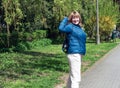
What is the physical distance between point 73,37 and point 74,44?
0.15m

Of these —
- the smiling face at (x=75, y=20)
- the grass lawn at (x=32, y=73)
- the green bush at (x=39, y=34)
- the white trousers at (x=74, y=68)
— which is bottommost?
the green bush at (x=39, y=34)

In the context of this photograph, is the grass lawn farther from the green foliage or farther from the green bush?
the green bush

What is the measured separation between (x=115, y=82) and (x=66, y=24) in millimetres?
3339

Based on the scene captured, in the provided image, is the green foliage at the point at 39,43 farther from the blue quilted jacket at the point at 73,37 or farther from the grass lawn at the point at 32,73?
the blue quilted jacket at the point at 73,37

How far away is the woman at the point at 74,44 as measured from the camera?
7.70 meters

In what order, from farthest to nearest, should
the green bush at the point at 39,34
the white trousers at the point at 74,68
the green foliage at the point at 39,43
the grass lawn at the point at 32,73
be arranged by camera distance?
the green bush at the point at 39,34
the green foliage at the point at 39,43
the grass lawn at the point at 32,73
the white trousers at the point at 74,68

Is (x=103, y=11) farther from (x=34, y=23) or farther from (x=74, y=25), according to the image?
(x=74, y=25)

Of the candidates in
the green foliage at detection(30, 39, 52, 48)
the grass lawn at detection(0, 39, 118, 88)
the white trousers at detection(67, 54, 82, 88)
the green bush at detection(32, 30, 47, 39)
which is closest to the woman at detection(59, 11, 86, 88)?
the white trousers at detection(67, 54, 82, 88)

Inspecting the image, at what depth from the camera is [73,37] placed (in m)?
7.75

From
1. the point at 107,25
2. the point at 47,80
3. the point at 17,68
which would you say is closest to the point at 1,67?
the point at 17,68

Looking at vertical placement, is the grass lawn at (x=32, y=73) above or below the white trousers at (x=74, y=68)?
below

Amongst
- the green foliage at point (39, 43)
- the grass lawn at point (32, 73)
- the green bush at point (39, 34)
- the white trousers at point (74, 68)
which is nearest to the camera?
the white trousers at point (74, 68)

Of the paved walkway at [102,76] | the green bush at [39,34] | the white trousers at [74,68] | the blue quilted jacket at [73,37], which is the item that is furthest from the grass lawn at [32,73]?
the green bush at [39,34]

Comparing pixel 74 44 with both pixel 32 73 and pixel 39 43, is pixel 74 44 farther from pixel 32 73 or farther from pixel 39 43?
pixel 39 43
